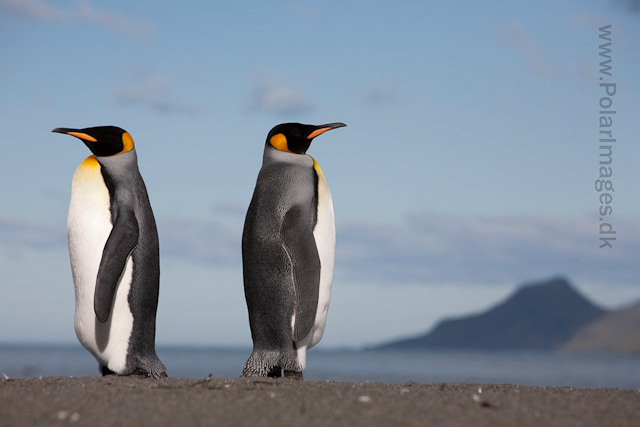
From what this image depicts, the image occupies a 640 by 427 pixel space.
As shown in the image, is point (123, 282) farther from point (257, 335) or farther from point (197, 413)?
point (197, 413)

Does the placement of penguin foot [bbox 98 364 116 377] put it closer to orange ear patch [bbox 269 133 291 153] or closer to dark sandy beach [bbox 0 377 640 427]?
dark sandy beach [bbox 0 377 640 427]

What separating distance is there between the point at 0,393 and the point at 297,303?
243 centimetres

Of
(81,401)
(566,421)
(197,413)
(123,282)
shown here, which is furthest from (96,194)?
(566,421)

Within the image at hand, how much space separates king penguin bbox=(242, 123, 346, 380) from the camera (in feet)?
19.8

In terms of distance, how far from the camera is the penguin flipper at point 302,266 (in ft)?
19.6

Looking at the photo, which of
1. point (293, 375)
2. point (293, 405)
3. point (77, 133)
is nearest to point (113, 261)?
point (77, 133)

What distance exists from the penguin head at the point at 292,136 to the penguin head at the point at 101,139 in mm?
1433

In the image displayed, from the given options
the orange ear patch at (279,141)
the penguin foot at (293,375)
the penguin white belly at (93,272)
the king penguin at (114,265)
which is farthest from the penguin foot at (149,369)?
the orange ear patch at (279,141)

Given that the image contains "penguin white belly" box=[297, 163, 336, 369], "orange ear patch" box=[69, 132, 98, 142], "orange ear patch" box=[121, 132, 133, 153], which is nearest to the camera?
"penguin white belly" box=[297, 163, 336, 369]

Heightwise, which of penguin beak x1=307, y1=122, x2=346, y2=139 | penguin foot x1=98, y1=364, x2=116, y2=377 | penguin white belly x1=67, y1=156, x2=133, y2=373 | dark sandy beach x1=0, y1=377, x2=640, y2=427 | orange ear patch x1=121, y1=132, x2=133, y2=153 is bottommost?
penguin foot x1=98, y1=364, x2=116, y2=377

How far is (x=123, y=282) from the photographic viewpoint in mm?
6129

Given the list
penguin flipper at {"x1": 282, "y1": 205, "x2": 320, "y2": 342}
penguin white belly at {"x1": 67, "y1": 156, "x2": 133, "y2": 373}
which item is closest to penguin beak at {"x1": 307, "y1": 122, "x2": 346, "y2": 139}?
penguin flipper at {"x1": 282, "y1": 205, "x2": 320, "y2": 342}

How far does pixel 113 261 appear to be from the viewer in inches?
236

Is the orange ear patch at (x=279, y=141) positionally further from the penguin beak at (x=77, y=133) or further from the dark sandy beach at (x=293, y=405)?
the dark sandy beach at (x=293, y=405)
